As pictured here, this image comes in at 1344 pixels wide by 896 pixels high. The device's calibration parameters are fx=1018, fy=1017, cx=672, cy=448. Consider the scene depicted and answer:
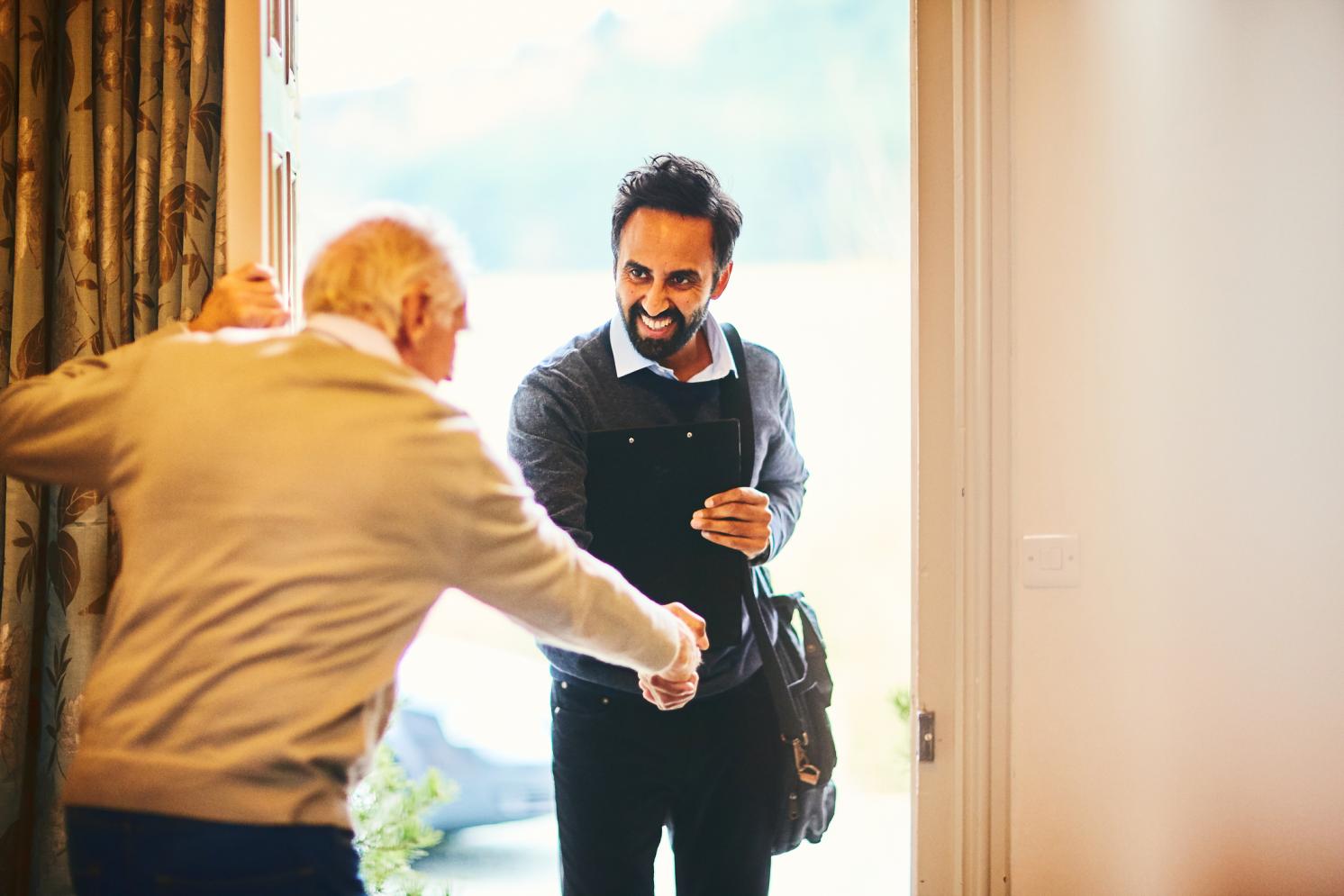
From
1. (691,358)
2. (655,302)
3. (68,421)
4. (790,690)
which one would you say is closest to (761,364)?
(691,358)

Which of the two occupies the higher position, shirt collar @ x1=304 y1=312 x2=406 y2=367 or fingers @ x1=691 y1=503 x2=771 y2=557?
shirt collar @ x1=304 y1=312 x2=406 y2=367

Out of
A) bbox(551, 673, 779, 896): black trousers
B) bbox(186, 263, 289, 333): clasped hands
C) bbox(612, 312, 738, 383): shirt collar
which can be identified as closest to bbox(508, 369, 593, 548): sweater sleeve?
bbox(612, 312, 738, 383): shirt collar

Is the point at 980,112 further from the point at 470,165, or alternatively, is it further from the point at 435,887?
the point at 435,887

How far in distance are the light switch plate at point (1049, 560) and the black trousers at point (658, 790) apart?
0.60 meters

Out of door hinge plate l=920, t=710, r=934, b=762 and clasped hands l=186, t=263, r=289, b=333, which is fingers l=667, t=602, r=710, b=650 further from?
clasped hands l=186, t=263, r=289, b=333

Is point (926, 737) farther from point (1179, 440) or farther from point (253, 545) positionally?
point (253, 545)

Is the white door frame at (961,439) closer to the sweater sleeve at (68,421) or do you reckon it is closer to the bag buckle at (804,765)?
the bag buckle at (804,765)

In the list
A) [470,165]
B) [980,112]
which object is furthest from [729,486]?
[470,165]

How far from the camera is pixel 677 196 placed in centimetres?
187

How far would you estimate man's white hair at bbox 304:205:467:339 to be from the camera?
120 cm

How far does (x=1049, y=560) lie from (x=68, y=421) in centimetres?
168

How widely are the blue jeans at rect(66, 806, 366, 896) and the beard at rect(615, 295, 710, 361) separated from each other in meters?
1.02

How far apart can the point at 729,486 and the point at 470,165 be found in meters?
1.00

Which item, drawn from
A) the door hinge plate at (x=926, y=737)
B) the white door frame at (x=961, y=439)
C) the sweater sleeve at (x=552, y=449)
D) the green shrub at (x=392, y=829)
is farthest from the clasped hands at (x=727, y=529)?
the green shrub at (x=392, y=829)
